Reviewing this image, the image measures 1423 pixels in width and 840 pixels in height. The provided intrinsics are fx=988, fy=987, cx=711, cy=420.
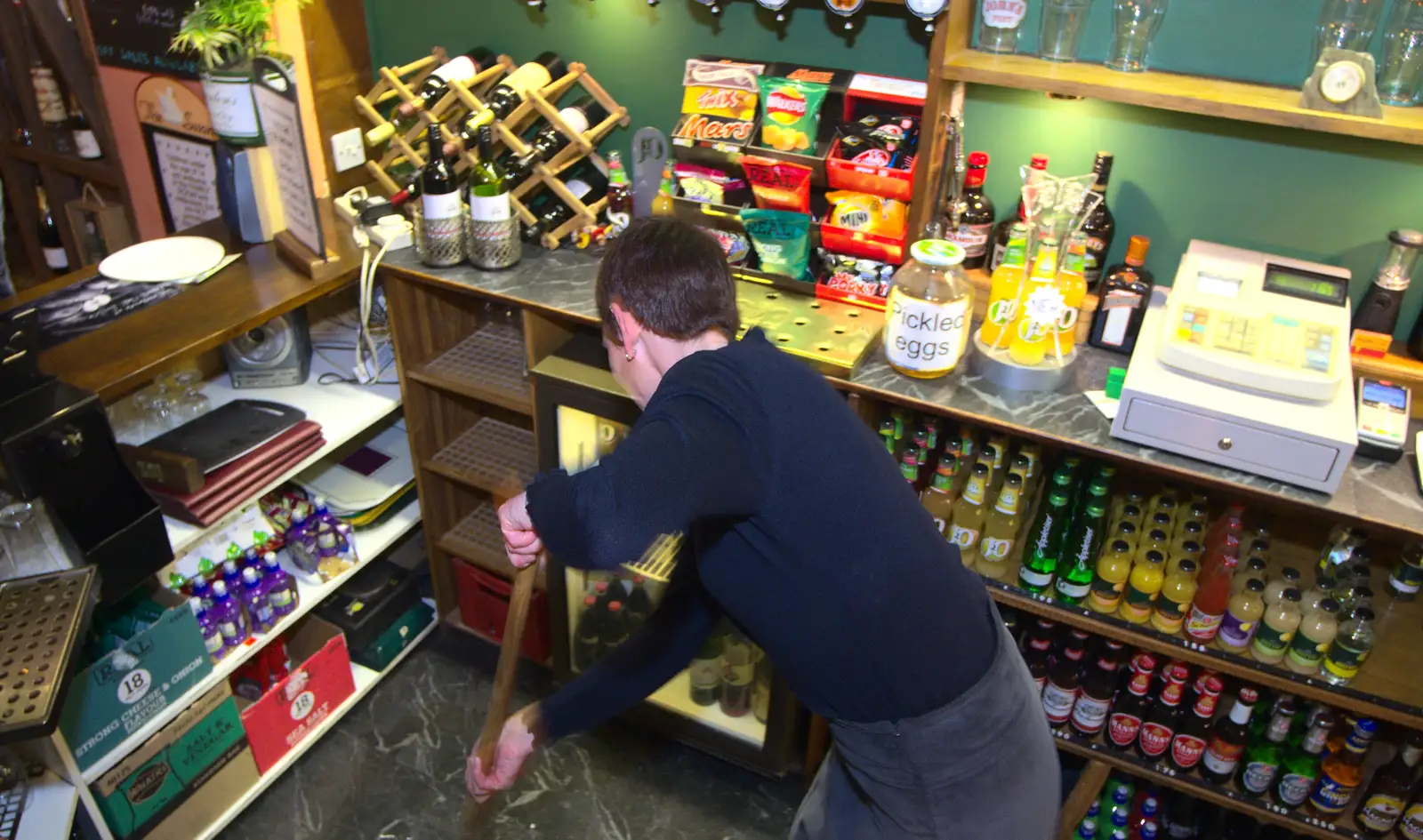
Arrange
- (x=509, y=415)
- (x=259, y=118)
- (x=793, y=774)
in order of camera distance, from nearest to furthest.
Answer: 1. (x=259, y=118)
2. (x=793, y=774)
3. (x=509, y=415)

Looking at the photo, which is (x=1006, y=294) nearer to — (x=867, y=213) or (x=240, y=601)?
(x=867, y=213)

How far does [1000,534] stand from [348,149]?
1861mm

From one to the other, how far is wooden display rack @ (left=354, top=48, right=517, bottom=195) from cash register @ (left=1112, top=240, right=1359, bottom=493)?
62.5 inches

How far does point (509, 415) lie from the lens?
275 centimetres

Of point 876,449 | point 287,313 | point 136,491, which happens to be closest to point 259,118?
point 287,313

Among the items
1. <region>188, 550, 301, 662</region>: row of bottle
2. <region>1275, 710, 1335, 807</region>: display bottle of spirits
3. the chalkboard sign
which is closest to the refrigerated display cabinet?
<region>188, 550, 301, 662</region>: row of bottle

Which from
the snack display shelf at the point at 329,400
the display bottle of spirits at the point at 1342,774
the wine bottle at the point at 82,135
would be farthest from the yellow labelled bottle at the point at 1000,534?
the wine bottle at the point at 82,135

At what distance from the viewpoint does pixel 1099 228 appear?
2.02 meters

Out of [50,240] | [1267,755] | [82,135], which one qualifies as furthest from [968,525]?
[50,240]

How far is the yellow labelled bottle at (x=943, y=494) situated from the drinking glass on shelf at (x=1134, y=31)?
83cm

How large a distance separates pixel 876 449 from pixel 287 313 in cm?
164

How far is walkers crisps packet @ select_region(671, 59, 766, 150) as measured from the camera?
2.10 m

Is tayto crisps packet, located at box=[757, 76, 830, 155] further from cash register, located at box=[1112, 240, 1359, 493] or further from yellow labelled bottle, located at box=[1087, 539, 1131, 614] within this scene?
yellow labelled bottle, located at box=[1087, 539, 1131, 614]

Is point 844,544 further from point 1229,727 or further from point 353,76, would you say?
point 353,76
